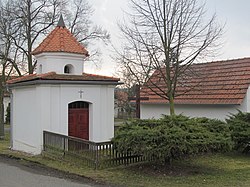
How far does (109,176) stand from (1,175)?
3.89 metres

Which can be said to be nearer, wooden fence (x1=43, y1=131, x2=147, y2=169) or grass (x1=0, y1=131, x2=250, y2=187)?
grass (x1=0, y1=131, x2=250, y2=187)

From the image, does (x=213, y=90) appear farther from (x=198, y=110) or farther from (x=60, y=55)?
(x=60, y=55)

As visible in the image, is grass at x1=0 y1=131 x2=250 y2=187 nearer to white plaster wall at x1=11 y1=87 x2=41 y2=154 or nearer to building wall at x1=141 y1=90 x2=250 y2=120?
white plaster wall at x1=11 y1=87 x2=41 y2=154

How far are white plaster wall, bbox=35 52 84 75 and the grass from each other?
5732mm

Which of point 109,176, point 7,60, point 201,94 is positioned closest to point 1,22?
point 7,60

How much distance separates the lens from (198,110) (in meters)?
21.7

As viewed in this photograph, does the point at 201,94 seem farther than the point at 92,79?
Yes

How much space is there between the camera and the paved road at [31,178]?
10.8m

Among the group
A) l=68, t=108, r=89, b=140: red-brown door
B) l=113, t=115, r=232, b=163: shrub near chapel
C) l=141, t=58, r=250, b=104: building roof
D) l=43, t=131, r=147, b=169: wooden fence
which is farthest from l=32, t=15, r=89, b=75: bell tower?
l=113, t=115, r=232, b=163: shrub near chapel

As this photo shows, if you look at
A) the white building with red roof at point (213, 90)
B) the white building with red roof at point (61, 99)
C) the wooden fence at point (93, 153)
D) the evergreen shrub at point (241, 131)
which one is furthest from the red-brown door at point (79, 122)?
the evergreen shrub at point (241, 131)

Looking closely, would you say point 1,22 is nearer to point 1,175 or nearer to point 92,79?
point 92,79

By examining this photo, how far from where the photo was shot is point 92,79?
726 inches

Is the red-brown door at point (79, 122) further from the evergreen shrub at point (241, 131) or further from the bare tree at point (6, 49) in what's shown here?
the bare tree at point (6, 49)

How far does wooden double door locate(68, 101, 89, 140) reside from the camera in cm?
1831
